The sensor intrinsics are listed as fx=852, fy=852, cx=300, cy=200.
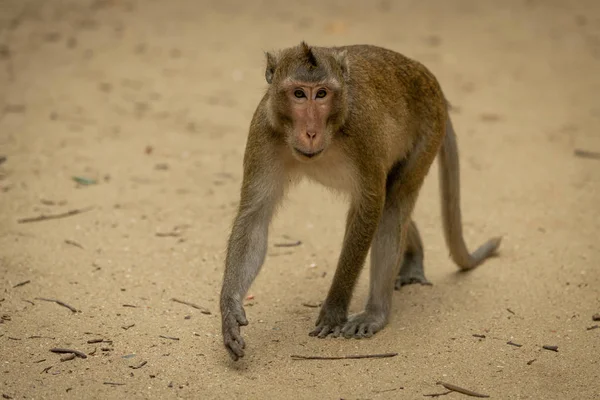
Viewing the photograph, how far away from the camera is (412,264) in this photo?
6.56 m

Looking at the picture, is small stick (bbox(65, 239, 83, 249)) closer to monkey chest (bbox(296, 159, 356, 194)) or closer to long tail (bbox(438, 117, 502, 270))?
monkey chest (bbox(296, 159, 356, 194))

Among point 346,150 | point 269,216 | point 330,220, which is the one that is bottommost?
point 330,220

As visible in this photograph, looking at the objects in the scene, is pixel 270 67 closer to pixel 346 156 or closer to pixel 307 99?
pixel 307 99

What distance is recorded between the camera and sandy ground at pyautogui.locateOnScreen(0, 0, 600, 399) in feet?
16.6

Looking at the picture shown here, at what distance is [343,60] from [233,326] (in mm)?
1734

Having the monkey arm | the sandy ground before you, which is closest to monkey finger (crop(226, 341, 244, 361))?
the sandy ground

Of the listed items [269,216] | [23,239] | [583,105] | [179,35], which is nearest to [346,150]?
[269,216]

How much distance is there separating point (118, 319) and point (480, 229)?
3.40 meters

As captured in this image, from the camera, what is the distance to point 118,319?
18.4 ft

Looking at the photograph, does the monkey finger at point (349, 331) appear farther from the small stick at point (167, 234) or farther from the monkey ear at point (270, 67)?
the small stick at point (167, 234)

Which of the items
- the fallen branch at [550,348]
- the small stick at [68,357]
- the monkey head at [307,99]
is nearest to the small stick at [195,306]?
the small stick at [68,357]

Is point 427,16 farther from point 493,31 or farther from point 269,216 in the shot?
point 269,216

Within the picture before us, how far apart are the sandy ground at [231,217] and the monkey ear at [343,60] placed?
5.63ft

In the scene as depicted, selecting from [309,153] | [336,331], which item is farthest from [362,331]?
[309,153]
